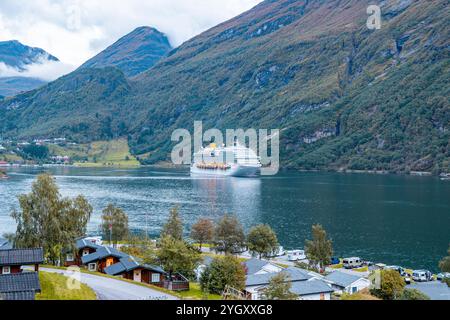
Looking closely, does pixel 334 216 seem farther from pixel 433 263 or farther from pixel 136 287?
pixel 136 287

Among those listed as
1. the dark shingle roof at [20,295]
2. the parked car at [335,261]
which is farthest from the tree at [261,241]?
the dark shingle roof at [20,295]

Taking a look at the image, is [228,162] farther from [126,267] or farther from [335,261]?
[126,267]

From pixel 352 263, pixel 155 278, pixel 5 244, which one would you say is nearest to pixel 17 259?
pixel 155 278

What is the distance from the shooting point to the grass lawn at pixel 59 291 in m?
20.9

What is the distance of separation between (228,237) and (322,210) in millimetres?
37127

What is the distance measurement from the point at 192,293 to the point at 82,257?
10.7m

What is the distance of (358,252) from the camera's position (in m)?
53.8

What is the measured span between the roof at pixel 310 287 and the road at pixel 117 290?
9.55 m

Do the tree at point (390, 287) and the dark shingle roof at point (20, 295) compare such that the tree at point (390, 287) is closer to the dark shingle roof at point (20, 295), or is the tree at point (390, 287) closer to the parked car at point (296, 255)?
the parked car at point (296, 255)

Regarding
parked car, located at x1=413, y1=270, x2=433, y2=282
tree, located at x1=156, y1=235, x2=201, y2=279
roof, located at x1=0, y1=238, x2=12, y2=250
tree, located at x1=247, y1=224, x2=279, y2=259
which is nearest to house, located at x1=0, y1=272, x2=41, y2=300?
tree, located at x1=156, y1=235, x2=201, y2=279

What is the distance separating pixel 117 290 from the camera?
24672 mm

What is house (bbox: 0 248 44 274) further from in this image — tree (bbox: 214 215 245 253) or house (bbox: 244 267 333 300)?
tree (bbox: 214 215 245 253)

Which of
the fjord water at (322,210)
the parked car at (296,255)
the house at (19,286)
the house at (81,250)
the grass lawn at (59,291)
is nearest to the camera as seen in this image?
the house at (19,286)
